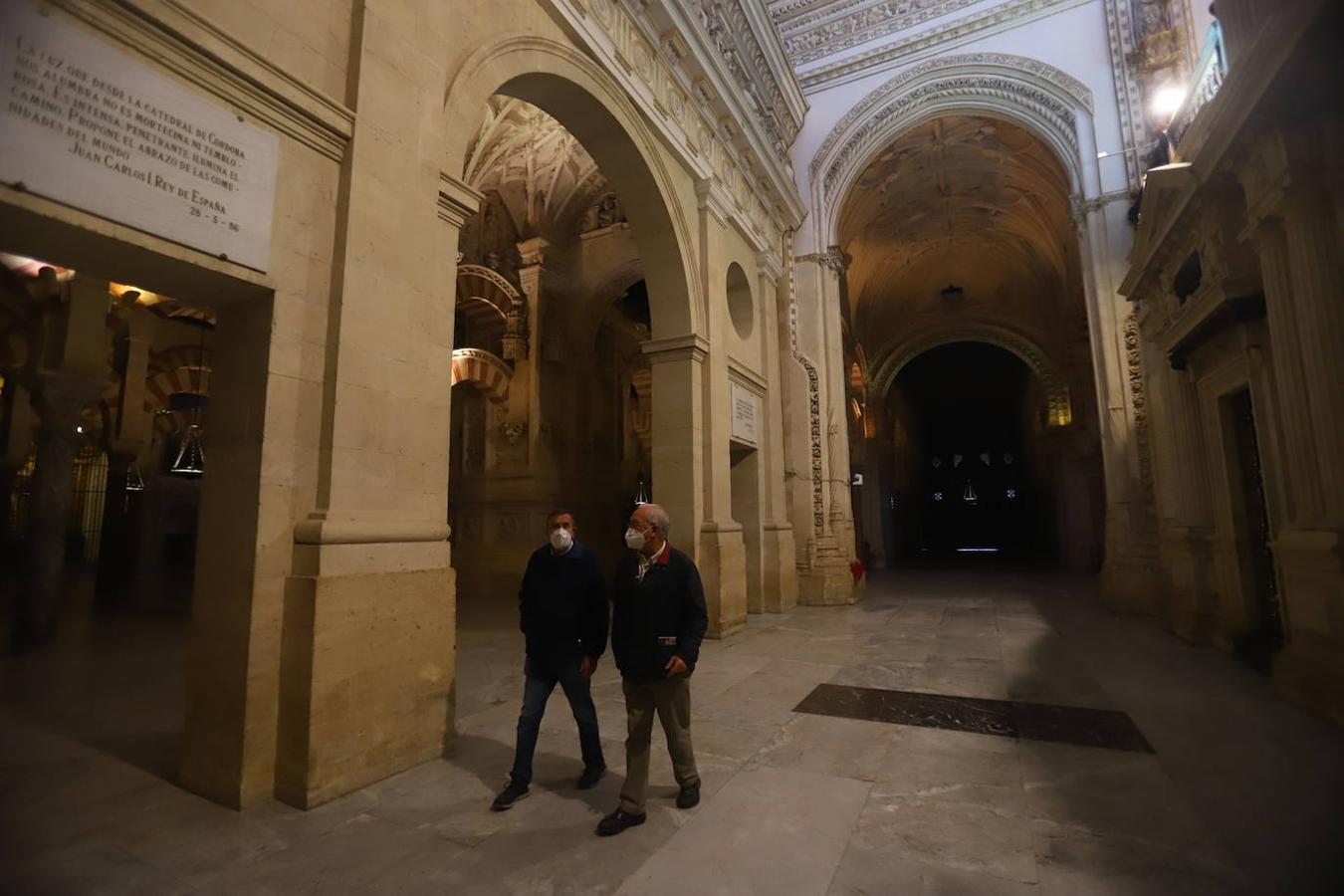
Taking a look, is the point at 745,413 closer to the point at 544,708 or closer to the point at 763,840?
the point at 544,708

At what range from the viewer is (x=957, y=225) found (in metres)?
16.7

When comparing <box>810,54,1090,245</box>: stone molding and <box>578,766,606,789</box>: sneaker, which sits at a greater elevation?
<box>810,54,1090,245</box>: stone molding

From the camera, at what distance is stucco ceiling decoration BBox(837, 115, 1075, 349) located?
13125mm

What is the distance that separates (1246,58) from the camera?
12.9ft

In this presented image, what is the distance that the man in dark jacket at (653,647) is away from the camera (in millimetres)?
2770

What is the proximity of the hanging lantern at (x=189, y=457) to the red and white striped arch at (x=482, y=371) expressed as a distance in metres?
4.23

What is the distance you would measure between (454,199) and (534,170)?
28.0 ft

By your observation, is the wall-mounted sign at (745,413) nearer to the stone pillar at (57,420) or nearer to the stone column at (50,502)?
the stone pillar at (57,420)

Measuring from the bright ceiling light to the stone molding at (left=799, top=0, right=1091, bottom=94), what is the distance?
7.11ft

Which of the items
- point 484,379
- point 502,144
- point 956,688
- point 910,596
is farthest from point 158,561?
point 910,596

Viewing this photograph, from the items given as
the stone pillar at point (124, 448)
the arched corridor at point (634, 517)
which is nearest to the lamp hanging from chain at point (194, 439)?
the stone pillar at point (124, 448)

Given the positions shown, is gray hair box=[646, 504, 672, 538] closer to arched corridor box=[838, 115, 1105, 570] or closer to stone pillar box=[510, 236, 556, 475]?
stone pillar box=[510, 236, 556, 475]

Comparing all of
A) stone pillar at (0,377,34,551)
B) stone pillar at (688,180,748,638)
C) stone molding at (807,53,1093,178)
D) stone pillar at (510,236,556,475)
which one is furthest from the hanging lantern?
stone molding at (807,53,1093,178)

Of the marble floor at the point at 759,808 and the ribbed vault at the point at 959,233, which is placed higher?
the ribbed vault at the point at 959,233
